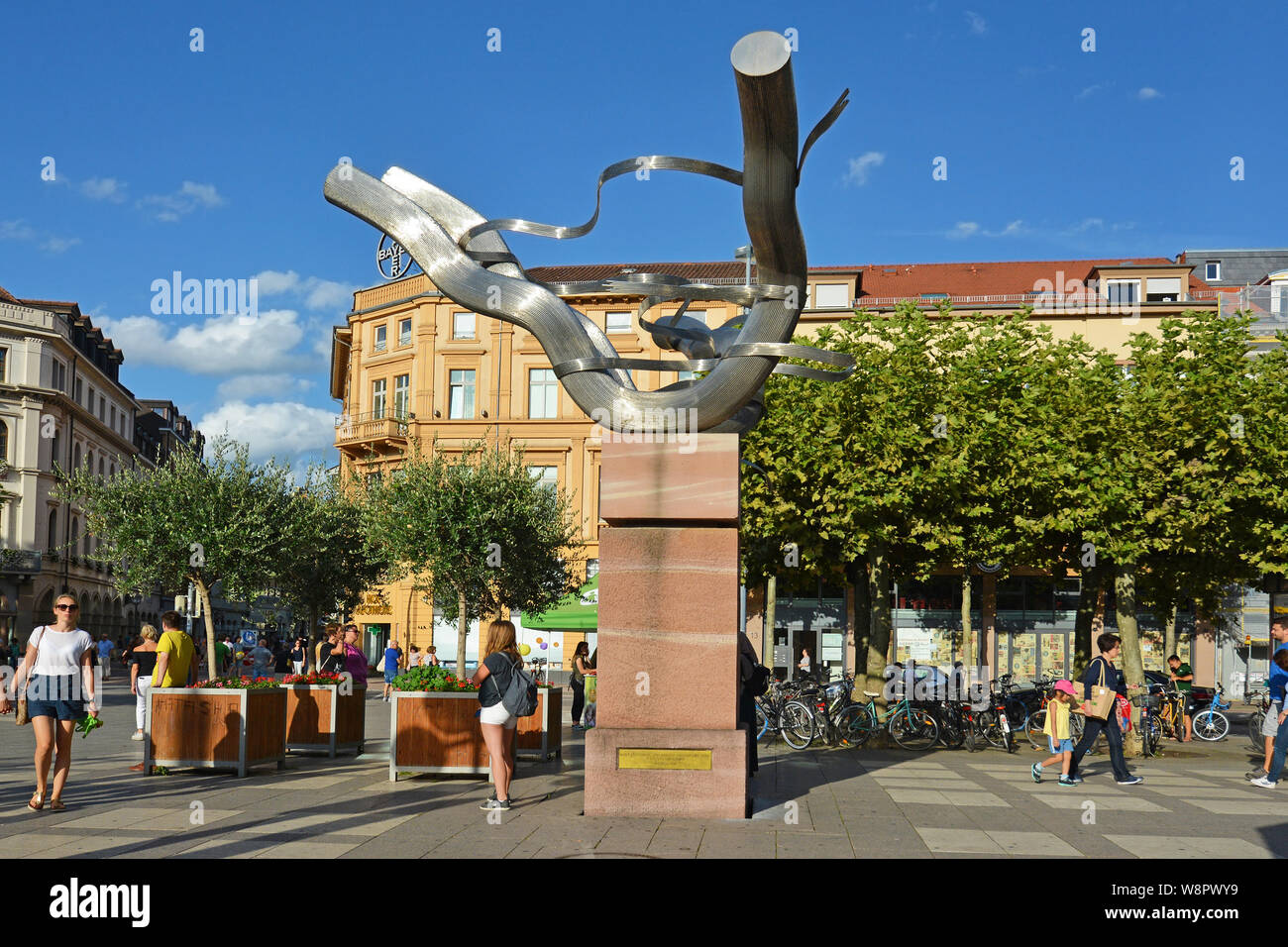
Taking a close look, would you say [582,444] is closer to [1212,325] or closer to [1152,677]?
[1152,677]

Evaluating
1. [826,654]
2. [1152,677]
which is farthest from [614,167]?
[826,654]

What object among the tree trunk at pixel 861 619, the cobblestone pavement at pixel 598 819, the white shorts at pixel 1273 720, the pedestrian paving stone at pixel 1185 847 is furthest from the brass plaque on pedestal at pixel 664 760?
the tree trunk at pixel 861 619

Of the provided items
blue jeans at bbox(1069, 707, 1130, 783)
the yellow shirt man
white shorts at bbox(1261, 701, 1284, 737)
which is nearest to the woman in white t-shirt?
the yellow shirt man

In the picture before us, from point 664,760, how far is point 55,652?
5305 mm

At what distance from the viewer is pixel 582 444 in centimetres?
4788

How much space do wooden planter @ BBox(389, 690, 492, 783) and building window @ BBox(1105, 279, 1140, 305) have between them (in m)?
38.9

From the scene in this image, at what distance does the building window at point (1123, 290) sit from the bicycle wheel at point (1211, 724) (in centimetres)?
2549

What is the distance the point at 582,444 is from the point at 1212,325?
28981mm

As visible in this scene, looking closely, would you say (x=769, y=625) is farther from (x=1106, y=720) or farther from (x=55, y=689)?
(x=55, y=689)

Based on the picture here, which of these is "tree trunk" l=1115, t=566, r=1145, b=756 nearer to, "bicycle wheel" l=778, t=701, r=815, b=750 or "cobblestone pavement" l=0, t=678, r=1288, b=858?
"cobblestone pavement" l=0, t=678, r=1288, b=858

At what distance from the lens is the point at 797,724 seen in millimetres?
19531

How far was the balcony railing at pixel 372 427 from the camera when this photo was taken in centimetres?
4822

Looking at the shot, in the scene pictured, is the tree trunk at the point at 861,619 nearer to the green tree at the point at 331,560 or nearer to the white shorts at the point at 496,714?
the green tree at the point at 331,560

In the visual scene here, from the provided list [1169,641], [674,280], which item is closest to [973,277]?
[1169,641]
